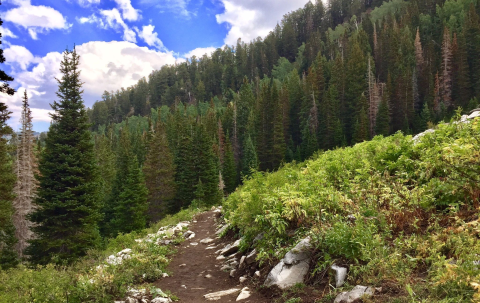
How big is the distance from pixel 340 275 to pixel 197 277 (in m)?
4.62

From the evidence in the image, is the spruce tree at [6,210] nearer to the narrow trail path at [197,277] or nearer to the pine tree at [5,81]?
the pine tree at [5,81]

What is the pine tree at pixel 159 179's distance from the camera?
36300 millimetres

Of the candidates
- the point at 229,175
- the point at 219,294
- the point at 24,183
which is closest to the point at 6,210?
the point at 24,183

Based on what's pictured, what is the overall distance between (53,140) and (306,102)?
5581 centimetres

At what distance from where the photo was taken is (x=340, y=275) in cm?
462

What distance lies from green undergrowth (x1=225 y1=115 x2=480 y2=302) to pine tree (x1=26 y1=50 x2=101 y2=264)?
53.0 feet

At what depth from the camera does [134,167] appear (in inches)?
1216

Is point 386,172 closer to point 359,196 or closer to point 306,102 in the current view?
point 359,196

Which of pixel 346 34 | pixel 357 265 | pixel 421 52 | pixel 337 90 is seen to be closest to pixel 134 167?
pixel 357 265

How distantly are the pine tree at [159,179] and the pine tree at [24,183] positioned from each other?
12.3 meters

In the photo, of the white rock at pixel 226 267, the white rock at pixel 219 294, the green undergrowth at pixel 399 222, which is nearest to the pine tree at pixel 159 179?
the white rock at pixel 226 267

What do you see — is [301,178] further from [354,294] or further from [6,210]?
[6,210]

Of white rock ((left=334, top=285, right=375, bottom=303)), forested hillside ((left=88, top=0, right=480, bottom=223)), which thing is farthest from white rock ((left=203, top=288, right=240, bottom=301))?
forested hillside ((left=88, top=0, right=480, bottom=223))

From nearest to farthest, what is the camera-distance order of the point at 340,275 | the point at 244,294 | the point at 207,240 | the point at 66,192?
1. the point at 340,275
2. the point at 244,294
3. the point at 207,240
4. the point at 66,192
